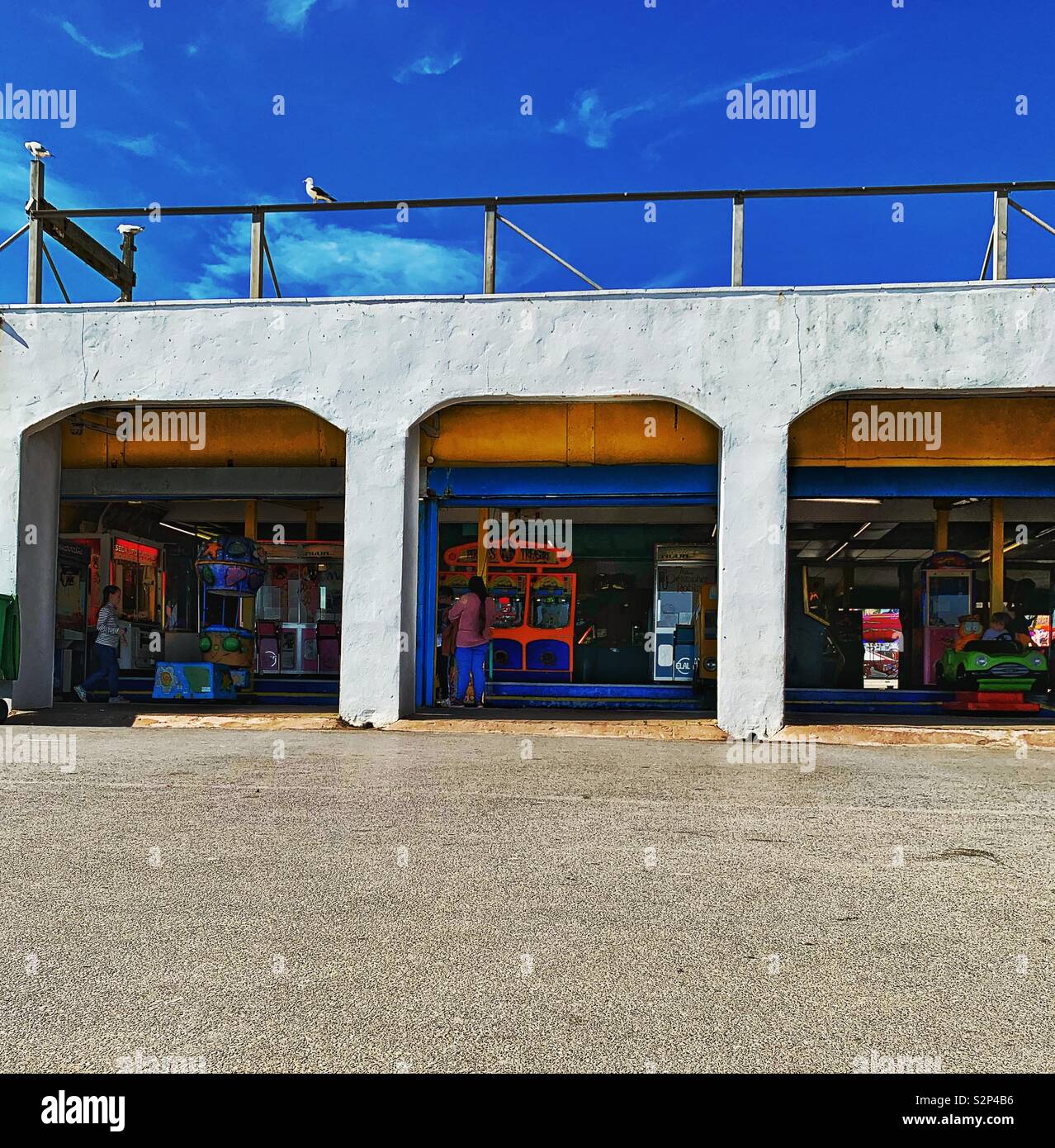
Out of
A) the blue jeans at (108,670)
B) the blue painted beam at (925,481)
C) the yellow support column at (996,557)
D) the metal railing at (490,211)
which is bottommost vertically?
the blue jeans at (108,670)

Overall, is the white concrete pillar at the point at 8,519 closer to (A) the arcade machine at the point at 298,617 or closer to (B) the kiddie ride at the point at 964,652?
(A) the arcade machine at the point at 298,617

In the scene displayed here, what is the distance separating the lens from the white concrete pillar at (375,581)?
452 inches

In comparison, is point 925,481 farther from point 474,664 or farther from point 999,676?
point 474,664

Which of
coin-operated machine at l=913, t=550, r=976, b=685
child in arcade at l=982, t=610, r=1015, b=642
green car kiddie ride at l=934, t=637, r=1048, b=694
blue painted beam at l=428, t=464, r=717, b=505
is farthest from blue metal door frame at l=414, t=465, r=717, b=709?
coin-operated machine at l=913, t=550, r=976, b=685

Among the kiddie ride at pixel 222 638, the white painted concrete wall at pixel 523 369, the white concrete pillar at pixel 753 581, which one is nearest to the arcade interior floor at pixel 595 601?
the kiddie ride at pixel 222 638

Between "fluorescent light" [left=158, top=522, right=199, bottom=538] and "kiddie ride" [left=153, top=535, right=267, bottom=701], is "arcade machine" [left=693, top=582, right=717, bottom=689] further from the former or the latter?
"fluorescent light" [left=158, top=522, right=199, bottom=538]

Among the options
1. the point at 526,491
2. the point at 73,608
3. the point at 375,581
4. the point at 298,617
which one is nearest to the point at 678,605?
the point at 526,491

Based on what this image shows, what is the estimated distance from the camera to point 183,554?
2048cm

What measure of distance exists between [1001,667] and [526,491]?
7157 millimetres

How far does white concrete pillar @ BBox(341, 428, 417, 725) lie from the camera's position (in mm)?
11484

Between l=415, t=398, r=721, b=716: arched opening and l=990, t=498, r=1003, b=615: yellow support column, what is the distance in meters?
4.12

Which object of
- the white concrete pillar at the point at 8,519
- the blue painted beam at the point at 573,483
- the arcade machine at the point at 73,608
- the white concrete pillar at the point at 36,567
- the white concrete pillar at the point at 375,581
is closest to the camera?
the white concrete pillar at the point at 375,581

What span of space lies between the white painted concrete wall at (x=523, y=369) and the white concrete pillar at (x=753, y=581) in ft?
0.06

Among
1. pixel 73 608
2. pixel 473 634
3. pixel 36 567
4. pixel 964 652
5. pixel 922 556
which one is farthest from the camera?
pixel 922 556
